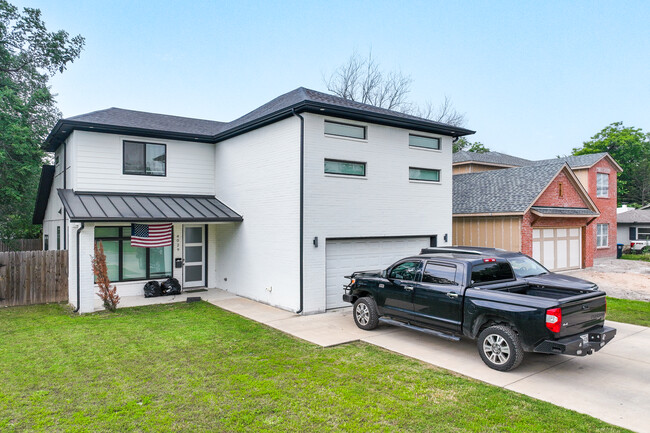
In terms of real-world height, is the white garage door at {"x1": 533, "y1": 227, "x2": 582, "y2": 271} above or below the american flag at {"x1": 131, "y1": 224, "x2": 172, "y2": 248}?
below

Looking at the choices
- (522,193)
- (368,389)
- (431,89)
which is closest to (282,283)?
(368,389)

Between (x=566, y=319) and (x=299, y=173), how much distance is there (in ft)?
22.1

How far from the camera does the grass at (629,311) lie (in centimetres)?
994

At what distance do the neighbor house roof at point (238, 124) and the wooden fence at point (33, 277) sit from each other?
159 inches

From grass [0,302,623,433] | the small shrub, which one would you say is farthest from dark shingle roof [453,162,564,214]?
the small shrub

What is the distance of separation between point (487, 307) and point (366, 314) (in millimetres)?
3062

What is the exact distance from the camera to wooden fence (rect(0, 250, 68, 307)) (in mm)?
11789

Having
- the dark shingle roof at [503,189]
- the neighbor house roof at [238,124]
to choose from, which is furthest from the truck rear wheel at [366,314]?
the dark shingle roof at [503,189]

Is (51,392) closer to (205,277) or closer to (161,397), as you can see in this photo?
(161,397)

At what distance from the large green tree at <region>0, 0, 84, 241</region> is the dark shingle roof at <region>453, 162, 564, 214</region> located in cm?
1839

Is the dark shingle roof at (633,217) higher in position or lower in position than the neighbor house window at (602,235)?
higher

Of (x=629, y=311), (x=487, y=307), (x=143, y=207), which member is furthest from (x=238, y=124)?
(x=629, y=311)

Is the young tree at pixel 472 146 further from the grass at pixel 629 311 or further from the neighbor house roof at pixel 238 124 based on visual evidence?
the grass at pixel 629 311

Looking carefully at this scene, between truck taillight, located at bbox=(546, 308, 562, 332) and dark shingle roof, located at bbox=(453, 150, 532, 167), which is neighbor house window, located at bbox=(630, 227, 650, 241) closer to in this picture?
dark shingle roof, located at bbox=(453, 150, 532, 167)
